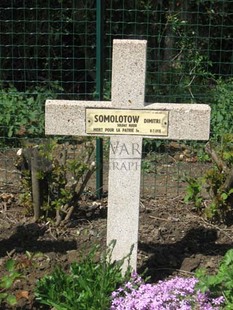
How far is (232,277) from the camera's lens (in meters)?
3.70

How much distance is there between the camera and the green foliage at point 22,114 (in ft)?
22.9

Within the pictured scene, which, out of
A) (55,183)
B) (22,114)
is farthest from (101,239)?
(22,114)

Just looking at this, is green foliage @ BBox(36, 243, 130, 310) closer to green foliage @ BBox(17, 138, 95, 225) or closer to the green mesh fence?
green foliage @ BBox(17, 138, 95, 225)

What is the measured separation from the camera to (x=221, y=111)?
23.4 ft

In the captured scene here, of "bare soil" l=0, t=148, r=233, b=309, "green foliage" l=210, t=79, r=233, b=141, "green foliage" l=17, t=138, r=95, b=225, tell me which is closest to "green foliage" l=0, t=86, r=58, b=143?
"bare soil" l=0, t=148, r=233, b=309

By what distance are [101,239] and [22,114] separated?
2568mm

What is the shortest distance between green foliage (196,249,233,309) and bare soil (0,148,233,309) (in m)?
0.63

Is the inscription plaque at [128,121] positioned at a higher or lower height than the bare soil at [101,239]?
higher

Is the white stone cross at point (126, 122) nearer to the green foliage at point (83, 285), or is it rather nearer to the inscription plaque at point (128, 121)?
the inscription plaque at point (128, 121)

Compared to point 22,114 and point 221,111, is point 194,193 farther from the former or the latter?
point 22,114

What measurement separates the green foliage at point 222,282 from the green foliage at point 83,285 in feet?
1.58

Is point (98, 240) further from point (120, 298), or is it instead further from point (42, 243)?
point (120, 298)

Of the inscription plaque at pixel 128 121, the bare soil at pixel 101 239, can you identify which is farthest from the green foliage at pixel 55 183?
the inscription plaque at pixel 128 121

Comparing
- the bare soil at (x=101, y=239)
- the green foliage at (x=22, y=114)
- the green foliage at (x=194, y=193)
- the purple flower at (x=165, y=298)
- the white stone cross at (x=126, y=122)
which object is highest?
the white stone cross at (x=126, y=122)
